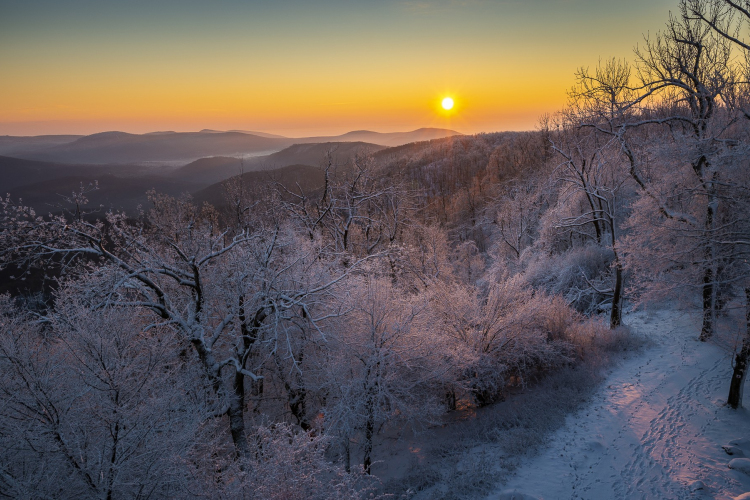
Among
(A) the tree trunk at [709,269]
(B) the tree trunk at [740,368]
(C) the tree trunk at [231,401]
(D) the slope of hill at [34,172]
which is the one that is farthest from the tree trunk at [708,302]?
(D) the slope of hill at [34,172]

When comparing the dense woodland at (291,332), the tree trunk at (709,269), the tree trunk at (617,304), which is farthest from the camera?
the tree trunk at (617,304)

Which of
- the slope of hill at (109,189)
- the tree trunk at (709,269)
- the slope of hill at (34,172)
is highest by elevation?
the slope of hill at (34,172)

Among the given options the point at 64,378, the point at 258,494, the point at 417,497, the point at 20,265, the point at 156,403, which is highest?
the point at 20,265

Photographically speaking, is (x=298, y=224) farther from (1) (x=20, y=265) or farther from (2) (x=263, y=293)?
(1) (x=20, y=265)

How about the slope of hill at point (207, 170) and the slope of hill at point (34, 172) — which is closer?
the slope of hill at point (34, 172)

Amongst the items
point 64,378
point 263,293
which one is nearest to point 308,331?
point 263,293

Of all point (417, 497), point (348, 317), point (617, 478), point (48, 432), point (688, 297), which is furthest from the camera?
point (348, 317)

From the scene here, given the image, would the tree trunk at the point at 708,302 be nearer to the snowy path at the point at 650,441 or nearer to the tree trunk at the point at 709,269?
the tree trunk at the point at 709,269
